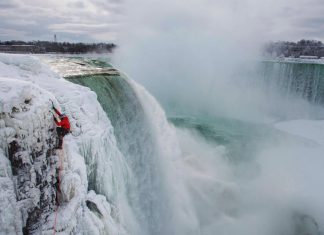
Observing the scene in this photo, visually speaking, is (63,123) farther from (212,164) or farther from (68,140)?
(212,164)

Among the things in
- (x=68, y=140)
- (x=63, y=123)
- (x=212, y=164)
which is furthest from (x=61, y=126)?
(x=212, y=164)

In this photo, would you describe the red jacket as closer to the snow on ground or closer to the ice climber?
the ice climber

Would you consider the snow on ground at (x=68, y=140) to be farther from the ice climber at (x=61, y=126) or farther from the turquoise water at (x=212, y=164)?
the turquoise water at (x=212, y=164)

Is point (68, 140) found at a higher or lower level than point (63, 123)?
lower

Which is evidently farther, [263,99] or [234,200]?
[263,99]

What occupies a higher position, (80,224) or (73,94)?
(73,94)

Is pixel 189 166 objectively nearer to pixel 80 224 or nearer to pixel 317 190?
pixel 317 190

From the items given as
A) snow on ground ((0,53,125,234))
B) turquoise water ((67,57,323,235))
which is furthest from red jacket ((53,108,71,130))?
turquoise water ((67,57,323,235))

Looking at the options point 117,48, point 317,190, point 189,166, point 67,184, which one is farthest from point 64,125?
point 117,48

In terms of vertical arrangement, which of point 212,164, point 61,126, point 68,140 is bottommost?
point 212,164
